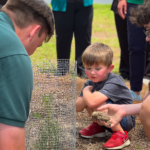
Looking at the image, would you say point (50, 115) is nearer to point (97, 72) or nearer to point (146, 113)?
point (97, 72)

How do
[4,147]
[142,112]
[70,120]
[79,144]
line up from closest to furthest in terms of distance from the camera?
[4,147] → [142,112] → [70,120] → [79,144]

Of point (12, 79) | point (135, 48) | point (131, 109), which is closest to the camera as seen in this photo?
point (12, 79)

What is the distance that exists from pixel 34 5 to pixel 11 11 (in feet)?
0.47

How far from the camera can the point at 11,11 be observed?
156 cm

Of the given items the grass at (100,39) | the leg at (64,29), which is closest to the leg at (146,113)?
the leg at (64,29)

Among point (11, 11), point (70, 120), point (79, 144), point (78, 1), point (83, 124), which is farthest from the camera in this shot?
point (78, 1)

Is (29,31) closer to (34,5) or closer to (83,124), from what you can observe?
(34,5)

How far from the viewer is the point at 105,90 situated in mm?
2410

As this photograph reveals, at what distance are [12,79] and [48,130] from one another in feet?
3.67

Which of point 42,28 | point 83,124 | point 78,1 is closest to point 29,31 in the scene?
point 42,28

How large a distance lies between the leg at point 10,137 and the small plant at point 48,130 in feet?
3.12

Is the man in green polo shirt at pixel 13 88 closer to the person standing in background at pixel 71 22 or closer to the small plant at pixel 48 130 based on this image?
the small plant at pixel 48 130

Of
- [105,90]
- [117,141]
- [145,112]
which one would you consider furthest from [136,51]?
[145,112]

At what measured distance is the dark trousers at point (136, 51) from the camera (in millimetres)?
3471
